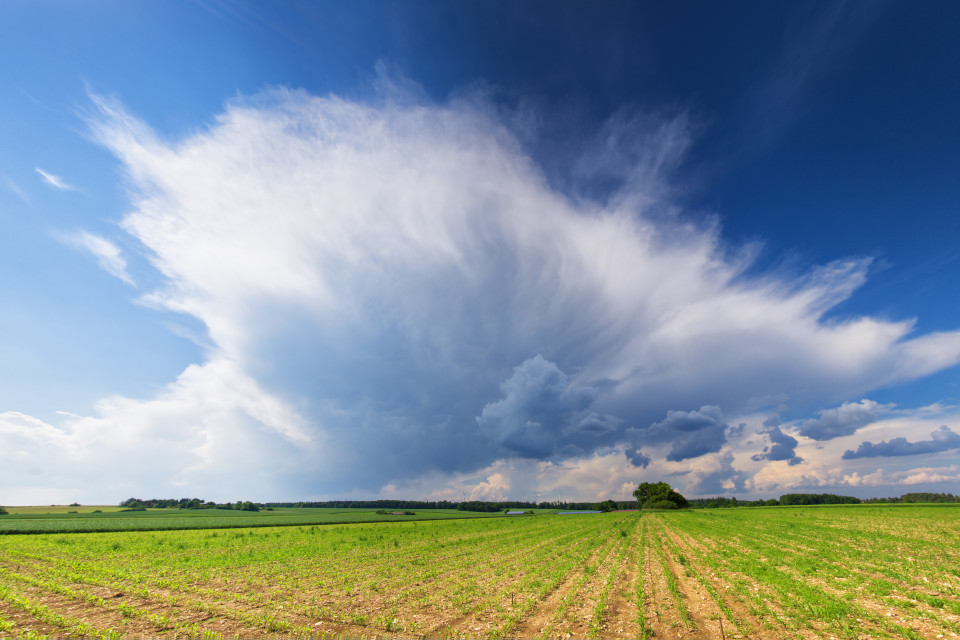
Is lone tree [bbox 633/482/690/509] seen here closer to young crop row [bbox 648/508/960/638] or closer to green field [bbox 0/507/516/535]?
green field [bbox 0/507/516/535]

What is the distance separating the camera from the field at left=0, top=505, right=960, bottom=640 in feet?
48.8

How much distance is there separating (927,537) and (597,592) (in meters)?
46.3

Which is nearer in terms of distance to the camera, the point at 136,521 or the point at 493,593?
the point at 493,593

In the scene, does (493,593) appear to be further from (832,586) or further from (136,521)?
(136,521)

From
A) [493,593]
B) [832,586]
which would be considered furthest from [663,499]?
[493,593]

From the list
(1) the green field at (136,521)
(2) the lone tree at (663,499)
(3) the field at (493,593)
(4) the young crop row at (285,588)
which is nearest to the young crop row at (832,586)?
(3) the field at (493,593)

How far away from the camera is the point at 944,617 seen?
15.1m

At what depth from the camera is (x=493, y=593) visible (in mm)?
20031

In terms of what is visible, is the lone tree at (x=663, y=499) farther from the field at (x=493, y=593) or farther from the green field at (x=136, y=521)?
the field at (x=493, y=593)

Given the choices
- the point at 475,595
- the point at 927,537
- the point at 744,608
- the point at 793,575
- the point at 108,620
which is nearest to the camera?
the point at 108,620

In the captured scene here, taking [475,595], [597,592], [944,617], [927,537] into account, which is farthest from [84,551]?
[927,537]

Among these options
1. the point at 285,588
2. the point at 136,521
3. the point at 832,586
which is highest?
the point at 136,521

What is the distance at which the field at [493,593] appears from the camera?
14.9 m

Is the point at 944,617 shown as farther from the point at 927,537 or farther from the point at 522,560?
the point at 927,537
